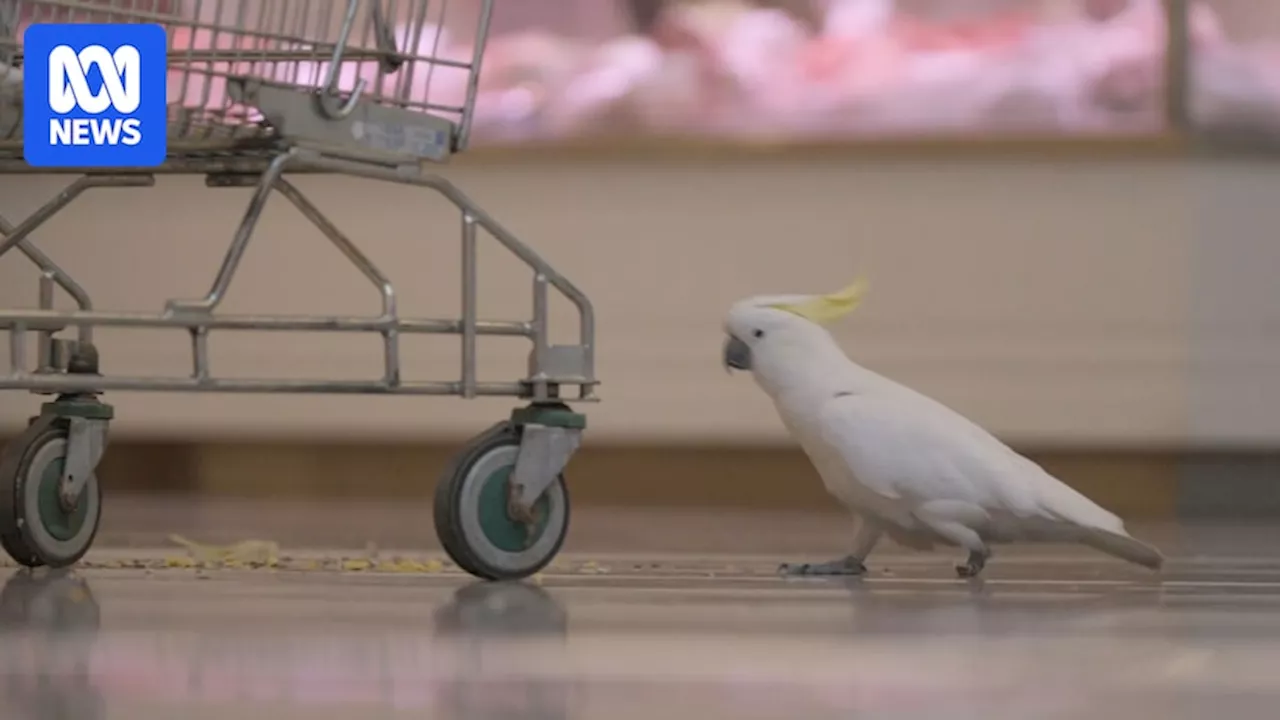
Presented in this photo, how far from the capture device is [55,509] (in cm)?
158

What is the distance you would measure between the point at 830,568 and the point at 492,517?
31 centimetres

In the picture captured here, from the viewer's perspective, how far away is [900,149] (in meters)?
2.53

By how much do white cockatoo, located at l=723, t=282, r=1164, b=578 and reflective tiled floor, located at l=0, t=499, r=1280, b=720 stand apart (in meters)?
0.04

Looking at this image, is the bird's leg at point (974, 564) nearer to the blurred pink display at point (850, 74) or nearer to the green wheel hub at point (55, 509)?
the green wheel hub at point (55, 509)

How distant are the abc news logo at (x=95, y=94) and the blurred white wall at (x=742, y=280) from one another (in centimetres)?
122

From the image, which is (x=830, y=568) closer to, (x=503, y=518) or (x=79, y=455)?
(x=503, y=518)

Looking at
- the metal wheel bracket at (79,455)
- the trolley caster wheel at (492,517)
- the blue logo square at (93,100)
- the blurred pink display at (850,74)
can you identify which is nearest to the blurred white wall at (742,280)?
the blurred pink display at (850,74)

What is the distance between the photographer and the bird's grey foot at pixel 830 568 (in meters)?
1.56

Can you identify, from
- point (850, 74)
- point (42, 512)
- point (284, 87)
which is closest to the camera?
point (284, 87)

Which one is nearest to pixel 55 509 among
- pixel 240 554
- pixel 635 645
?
pixel 240 554

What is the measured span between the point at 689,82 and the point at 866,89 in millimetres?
257

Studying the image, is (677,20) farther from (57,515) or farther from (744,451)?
(57,515)

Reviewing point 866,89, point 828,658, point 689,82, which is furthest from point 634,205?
point 828,658

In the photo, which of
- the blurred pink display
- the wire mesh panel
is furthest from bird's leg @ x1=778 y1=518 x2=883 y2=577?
the blurred pink display
